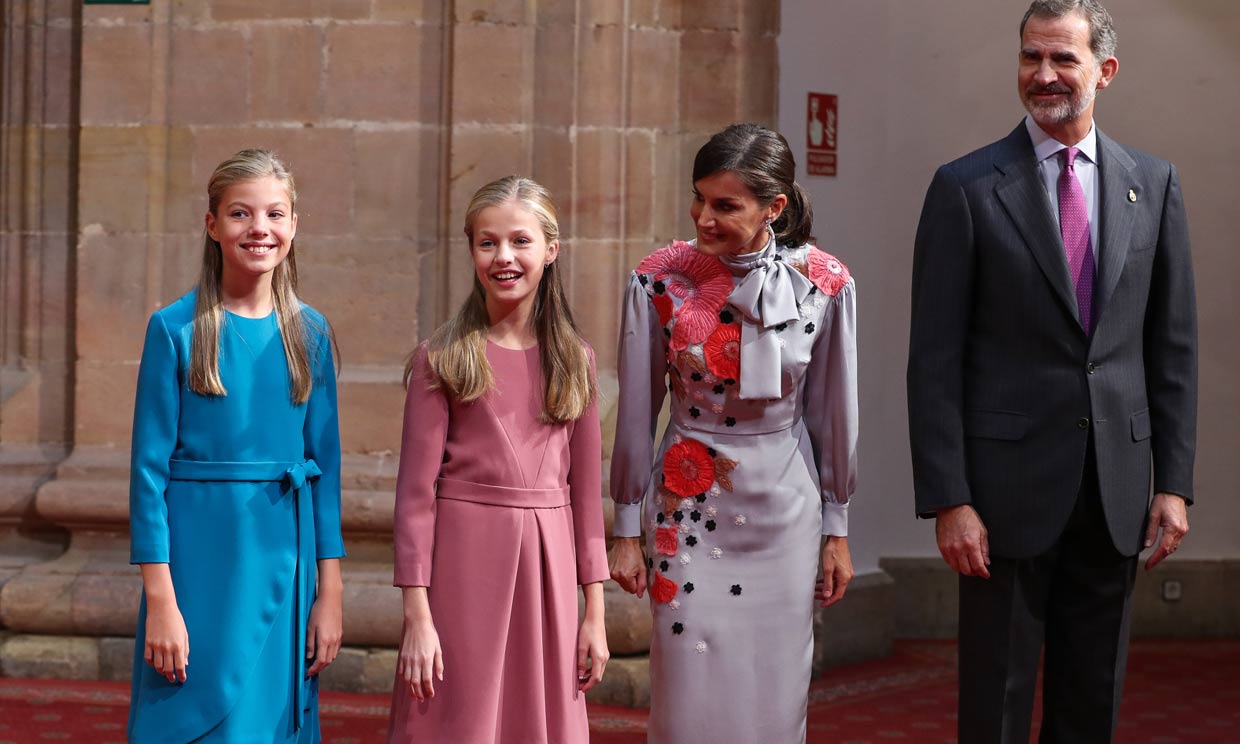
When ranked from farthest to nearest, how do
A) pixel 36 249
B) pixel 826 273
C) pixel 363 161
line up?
pixel 36 249
pixel 363 161
pixel 826 273

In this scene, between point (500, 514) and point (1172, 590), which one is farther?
point (1172, 590)

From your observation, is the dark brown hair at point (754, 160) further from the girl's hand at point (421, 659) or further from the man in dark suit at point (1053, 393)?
the girl's hand at point (421, 659)

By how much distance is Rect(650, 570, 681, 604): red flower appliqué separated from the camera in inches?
129

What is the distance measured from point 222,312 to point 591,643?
985 millimetres

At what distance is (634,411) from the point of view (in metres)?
3.37

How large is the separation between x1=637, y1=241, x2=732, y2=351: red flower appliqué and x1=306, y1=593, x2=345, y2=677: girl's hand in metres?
0.87

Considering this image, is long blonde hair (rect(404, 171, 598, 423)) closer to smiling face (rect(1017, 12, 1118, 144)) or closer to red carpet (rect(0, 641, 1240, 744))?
smiling face (rect(1017, 12, 1118, 144))

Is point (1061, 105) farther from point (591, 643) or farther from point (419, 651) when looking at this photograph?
point (419, 651)

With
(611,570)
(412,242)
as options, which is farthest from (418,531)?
(412,242)

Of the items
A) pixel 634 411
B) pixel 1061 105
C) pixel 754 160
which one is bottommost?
pixel 634 411

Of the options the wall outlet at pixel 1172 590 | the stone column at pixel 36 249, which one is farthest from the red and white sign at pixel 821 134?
the stone column at pixel 36 249

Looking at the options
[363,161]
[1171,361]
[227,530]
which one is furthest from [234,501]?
[363,161]

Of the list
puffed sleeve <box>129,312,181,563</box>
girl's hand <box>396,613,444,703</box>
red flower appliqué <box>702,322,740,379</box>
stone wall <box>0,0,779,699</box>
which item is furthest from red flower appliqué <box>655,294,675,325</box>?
stone wall <box>0,0,779,699</box>

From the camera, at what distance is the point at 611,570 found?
3383 millimetres
